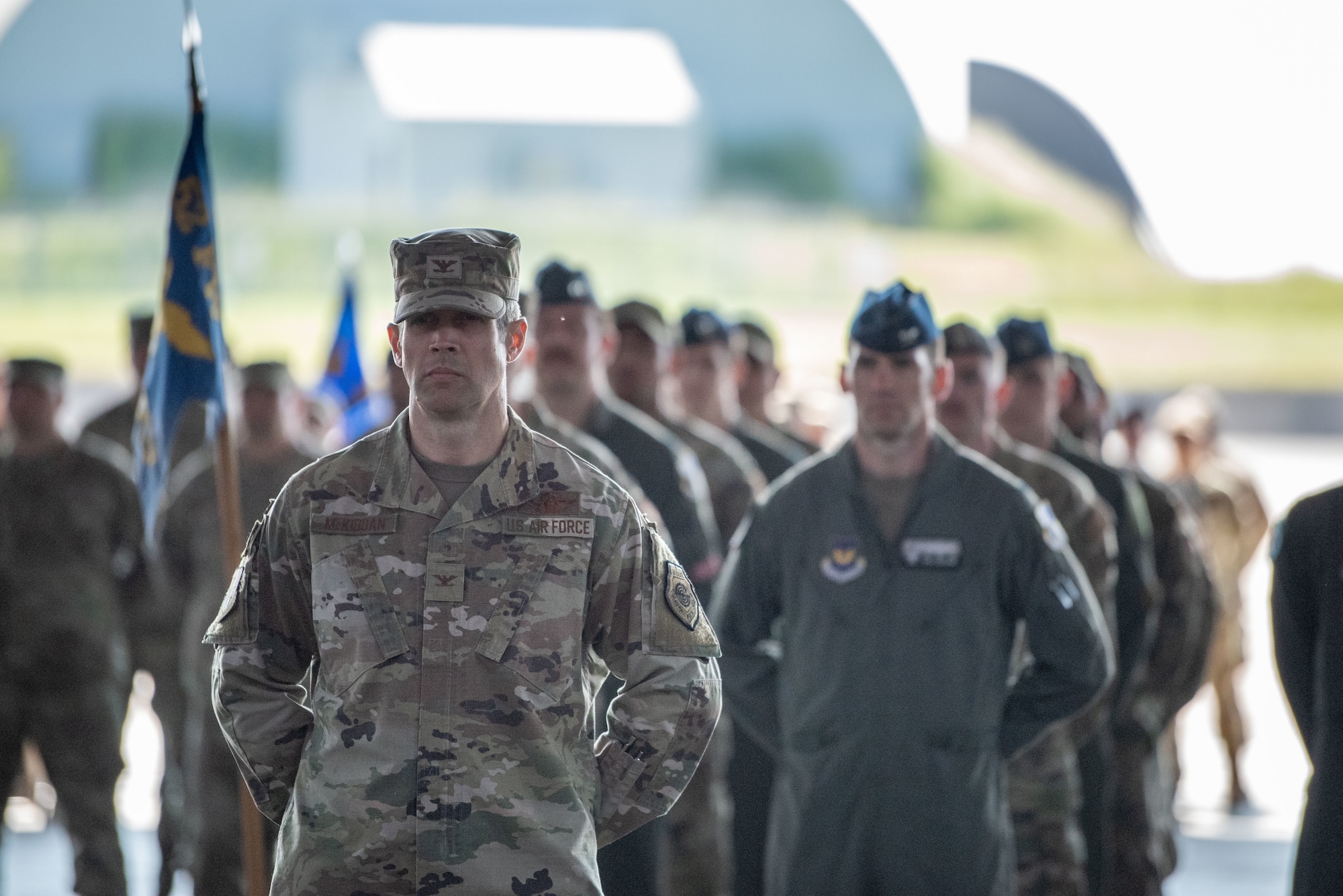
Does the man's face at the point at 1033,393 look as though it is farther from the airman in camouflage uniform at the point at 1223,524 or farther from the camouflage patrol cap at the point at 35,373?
the camouflage patrol cap at the point at 35,373

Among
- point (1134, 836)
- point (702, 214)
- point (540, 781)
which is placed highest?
point (702, 214)

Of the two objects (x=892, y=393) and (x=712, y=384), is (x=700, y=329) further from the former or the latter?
(x=892, y=393)

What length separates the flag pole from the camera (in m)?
3.60

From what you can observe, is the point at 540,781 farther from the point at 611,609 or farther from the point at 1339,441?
the point at 1339,441

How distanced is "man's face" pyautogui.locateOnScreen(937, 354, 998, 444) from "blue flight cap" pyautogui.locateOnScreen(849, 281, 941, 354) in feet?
3.87

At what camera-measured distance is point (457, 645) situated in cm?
257

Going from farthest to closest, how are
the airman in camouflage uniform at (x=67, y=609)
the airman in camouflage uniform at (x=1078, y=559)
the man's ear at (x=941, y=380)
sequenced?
the airman in camouflage uniform at (x=67, y=609) → the airman in camouflage uniform at (x=1078, y=559) → the man's ear at (x=941, y=380)

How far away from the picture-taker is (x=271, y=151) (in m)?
28.7

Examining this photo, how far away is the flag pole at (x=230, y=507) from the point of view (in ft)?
11.8

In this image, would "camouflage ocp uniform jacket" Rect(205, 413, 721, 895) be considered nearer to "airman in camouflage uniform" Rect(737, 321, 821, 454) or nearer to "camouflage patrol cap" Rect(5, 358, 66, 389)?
"camouflage patrol cap" Rect(5, 358, 66, 389)

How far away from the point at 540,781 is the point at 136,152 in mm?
27589

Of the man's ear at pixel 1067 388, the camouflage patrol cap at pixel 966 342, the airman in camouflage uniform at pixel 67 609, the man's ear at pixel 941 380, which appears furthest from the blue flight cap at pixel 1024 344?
the airman in camouflage uniform at pixel 67 609

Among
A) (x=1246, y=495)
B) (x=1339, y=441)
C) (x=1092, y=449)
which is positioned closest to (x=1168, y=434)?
(x=1246, y=495)

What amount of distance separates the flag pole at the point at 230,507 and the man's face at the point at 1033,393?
2.85 meters
